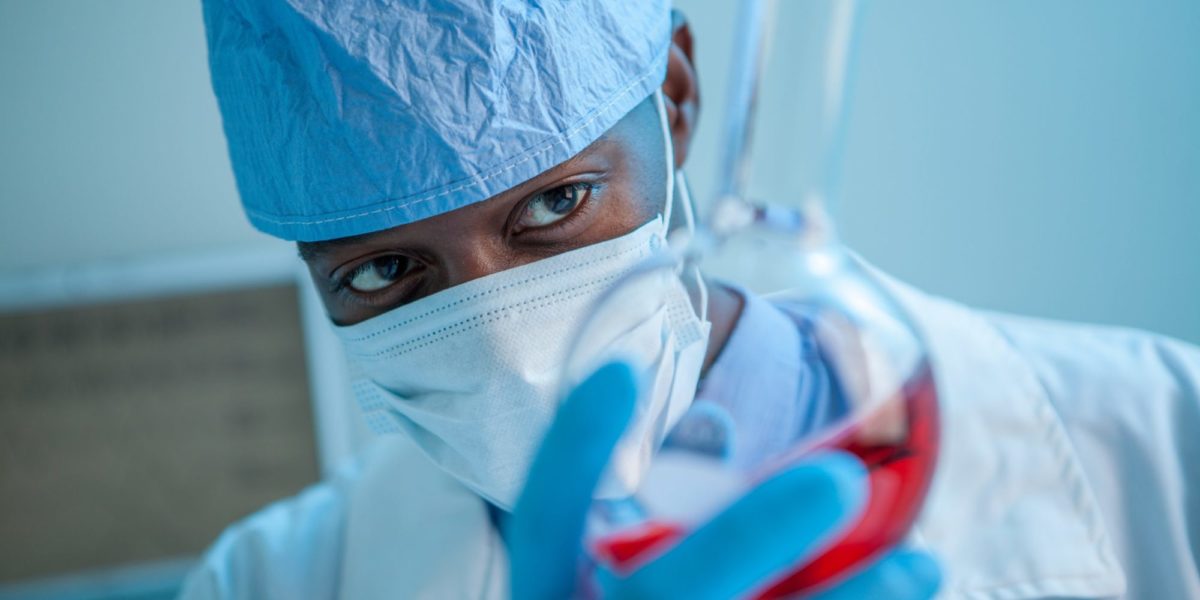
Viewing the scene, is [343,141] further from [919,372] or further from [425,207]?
[919,372]

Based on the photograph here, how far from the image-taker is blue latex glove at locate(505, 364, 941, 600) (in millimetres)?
327

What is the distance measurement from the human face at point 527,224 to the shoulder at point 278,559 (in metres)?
0.38

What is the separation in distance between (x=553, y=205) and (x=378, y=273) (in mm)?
177

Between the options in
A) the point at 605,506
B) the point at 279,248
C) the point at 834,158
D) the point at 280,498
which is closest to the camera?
the point at 605,506

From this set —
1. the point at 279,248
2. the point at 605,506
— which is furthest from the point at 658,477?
the point at 279,248

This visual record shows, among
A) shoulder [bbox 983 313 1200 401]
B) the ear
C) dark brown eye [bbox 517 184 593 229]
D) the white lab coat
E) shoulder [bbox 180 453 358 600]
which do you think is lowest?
shoulder [bbox 180 453 358 600]

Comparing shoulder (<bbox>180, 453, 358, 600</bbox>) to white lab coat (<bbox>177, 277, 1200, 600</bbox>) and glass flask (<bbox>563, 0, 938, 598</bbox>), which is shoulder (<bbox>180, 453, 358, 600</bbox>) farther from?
glass flask (<bbox>563, 0, 938, 598</bbox>)

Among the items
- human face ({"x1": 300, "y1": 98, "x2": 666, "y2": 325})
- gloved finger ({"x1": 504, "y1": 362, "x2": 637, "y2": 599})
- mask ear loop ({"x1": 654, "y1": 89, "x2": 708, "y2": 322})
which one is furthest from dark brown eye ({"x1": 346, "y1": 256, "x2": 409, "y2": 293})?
gloved finger ({"x1": 504, "y1": 362, "x2": 637, "y2": 599})

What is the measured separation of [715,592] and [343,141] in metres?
0.43

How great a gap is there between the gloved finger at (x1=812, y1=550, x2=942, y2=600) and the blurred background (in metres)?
0.84

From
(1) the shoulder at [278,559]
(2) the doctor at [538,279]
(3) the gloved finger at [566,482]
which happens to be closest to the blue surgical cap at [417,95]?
(2) the doctor at [538,279]

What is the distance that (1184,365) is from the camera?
77cm

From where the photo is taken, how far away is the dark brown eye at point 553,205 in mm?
642

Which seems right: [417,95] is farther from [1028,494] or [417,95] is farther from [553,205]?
[1028,494]
